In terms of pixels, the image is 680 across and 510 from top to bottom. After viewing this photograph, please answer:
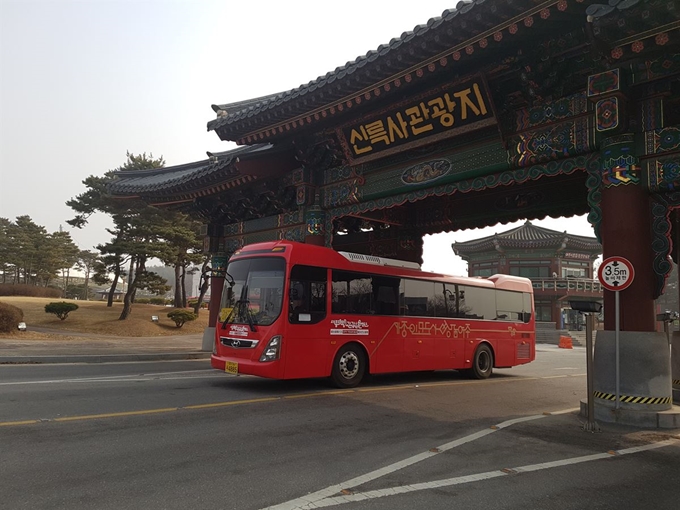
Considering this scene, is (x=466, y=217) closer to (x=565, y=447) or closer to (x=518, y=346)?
(x=518, y=346)

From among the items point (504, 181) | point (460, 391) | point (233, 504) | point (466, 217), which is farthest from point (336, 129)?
point (233, 504)

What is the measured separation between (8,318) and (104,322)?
1093 centimetres

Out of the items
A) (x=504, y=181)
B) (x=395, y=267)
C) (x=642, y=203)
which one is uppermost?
(x=504, y=181)

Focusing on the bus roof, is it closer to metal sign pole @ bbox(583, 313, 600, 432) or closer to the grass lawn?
metal sign pole @ bbox(583, 313, 600, 432)

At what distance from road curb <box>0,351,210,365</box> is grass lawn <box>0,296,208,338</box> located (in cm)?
1407

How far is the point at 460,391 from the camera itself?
1041cm

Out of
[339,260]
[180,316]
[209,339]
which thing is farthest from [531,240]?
[339,260]

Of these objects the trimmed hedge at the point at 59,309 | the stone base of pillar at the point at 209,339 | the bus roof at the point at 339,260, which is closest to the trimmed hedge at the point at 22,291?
the trimmed hedge at the point at 59,309

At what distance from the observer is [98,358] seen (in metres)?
13.9

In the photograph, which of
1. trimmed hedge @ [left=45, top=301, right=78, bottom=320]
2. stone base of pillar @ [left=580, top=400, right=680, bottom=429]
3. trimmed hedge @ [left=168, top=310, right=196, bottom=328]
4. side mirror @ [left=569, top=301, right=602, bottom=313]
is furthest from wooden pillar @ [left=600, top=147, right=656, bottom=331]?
trimmed hedge @ [left=45, top=301, right=78, bottom=320]

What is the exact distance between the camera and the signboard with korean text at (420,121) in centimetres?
939

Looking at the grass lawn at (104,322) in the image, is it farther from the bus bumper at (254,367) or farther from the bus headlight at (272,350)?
the bus headlight at (272,350)

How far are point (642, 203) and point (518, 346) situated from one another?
7.96 metres

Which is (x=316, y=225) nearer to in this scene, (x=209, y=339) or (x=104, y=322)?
(x=209, y=339)
